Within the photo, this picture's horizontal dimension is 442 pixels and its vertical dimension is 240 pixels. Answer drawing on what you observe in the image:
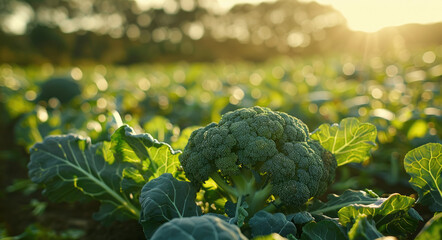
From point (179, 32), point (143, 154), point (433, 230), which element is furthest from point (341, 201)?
point (179, 32)

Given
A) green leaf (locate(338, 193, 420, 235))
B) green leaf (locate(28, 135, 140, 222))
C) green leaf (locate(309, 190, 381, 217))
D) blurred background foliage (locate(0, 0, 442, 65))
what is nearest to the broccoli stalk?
green leaf (locate(309, 190, 381, 217))

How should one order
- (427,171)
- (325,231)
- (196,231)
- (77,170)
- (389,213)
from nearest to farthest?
(196,231) → (325,231) → (389,213) → (427,171) → (77,170)

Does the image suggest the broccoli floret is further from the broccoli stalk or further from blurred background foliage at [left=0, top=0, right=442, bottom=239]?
blurred background foliage at [left=0, top=0, right=442, bottom=239]

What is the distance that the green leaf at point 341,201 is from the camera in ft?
5.91

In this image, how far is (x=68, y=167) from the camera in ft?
7.19

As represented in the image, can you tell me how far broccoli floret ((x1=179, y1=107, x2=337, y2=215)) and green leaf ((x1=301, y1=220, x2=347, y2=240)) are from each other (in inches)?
6.9

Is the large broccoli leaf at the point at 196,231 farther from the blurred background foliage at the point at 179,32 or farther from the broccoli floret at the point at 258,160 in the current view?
the blurred background foliage at the point at 179,32

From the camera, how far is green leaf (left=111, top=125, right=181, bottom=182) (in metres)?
1.90

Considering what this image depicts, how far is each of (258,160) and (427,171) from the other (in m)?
0.92

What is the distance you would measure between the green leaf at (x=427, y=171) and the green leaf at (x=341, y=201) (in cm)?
28

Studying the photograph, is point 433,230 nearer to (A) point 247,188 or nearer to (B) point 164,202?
(A) point 247,188

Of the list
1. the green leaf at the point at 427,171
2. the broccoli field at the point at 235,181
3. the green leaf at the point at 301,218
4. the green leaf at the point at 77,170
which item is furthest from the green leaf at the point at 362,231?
the green leaf at the point at 77,170

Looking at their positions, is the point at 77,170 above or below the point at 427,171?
above

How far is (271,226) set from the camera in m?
1.58
